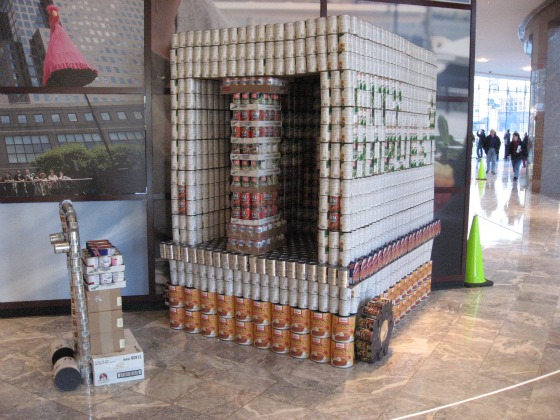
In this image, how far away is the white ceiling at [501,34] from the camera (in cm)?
1645

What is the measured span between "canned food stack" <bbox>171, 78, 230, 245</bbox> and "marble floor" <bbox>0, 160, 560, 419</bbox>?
1.13m

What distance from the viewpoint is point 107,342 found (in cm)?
506

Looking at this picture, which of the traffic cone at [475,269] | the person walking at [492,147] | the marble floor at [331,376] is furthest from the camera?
the person walking at [492,147]

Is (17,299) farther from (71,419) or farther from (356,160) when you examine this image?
(356,160)

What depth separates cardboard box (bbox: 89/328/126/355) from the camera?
503cm

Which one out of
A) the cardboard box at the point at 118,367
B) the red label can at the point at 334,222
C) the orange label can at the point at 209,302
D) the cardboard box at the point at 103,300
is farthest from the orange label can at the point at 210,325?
the red label can at the point at 334,222

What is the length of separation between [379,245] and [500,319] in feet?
5.94

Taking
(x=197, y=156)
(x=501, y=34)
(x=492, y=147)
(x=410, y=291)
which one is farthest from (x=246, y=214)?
(x=492, y=147)

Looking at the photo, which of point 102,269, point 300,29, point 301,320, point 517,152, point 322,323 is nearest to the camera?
point 102,269

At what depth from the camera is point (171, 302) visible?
20.4ft

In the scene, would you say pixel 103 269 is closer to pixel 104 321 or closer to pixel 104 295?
pixel 104 295

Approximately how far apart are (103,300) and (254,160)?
180 centimetres

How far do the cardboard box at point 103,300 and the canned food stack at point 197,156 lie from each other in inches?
46.7

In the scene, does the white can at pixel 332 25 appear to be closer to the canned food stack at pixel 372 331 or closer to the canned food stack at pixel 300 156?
the canned food stack at pixel 300 156
